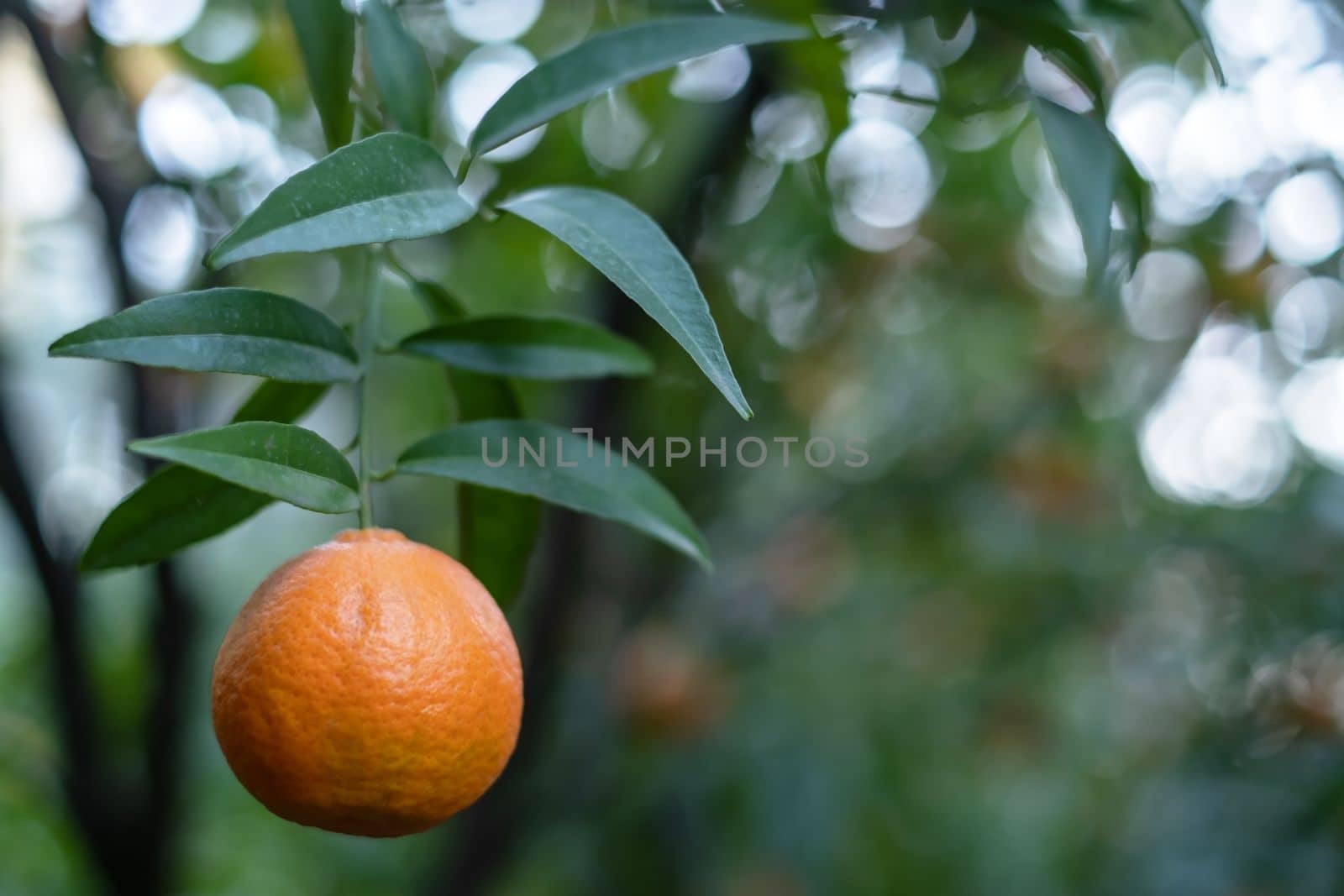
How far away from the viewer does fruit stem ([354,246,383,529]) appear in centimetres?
39

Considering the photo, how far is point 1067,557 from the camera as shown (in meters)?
1.58

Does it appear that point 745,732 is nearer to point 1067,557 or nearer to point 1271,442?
point 1067,557

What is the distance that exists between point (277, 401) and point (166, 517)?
0.09 metres

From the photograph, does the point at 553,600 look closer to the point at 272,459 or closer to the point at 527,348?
the point at 527,348

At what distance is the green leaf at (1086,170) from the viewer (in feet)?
1.34

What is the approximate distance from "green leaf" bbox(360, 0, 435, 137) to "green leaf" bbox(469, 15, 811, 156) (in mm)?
59

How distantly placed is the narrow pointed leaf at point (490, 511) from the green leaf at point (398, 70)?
0.27 feet

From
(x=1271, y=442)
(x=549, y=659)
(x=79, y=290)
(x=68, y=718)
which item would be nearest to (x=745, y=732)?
(x=549, y=659)

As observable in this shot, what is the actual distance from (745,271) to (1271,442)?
96cm

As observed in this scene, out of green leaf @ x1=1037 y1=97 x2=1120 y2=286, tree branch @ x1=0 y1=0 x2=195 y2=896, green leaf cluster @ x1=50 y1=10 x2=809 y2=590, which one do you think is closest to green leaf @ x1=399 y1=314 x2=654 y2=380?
green leaf cluster @ x1=50 y1=10 x2=809 y2=590

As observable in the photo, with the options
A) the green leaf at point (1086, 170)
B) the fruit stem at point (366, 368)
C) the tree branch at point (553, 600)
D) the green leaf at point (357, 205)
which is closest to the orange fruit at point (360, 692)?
the fruit stem at point (366, 368)

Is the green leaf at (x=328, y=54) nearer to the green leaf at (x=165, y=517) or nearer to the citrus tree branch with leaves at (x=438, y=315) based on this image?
the citrus tree branch with leaves at (x=438, y=315)

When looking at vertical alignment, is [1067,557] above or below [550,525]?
below

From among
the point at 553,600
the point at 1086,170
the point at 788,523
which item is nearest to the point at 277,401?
the point at 1086,170
